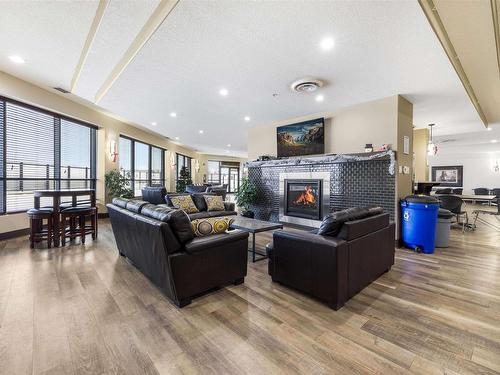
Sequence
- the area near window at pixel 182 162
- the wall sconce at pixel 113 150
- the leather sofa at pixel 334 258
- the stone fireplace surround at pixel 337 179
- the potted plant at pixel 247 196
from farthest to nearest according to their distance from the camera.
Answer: the area near window at pixel 182 162 → the wall sconce at pixel 113 150 → the potted plant at pixel 247 196 → the stone fireplace surround at pixel 337 179 → the leather sofa at pixel 334 258

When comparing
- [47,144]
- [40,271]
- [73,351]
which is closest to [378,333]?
[73,351]

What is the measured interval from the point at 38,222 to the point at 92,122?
311 centimetres

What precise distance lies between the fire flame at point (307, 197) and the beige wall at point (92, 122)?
213 inches

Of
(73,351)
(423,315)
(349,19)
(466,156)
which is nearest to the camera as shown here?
(73,351)

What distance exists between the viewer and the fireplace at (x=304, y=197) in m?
5.02

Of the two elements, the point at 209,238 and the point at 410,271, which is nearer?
the point at 209,238

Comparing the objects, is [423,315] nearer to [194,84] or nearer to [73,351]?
[73,351]

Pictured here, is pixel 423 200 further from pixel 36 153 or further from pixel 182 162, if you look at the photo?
pixel 182 162

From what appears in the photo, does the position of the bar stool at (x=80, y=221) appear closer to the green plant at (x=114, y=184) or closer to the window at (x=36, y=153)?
the window at (x=36, y=153)

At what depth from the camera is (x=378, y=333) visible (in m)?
1.76

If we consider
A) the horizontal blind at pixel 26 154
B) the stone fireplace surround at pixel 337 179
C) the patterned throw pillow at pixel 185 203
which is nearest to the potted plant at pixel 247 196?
the stone fireplace surround at pixel 337 179

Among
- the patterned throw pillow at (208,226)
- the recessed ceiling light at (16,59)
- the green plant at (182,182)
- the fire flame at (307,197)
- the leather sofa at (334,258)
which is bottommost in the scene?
the leather sofa at (334,258)

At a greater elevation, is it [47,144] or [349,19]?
[349,19]

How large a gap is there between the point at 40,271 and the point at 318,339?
3.35 meters
